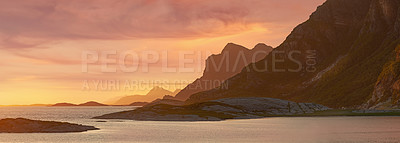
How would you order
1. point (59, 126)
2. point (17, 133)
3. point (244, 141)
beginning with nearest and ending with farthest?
point (244, 141) < point (17, 133) < point (59, 126)

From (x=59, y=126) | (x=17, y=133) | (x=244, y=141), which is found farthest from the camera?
(x=59, y=126)

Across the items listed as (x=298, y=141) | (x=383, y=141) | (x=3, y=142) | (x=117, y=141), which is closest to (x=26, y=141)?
(x=3, y=142)

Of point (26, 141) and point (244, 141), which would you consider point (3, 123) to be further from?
point (244, 141)

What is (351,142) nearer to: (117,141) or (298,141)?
(298,141)

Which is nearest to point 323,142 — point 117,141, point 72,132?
point 117,141

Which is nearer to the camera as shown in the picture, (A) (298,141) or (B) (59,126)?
(A) (298,141)

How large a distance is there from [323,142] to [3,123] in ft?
303

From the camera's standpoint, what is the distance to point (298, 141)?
90625 mm

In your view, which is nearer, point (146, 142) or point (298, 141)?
point (298, 141)

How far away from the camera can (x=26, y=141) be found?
326 ft

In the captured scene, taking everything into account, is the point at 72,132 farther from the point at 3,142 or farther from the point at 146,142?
the point at 146,142

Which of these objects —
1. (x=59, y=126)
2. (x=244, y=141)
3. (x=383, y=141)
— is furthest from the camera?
(x=59, y=126)

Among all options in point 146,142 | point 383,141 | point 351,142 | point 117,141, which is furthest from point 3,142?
point 383,141

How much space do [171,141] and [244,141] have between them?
1586 cm
